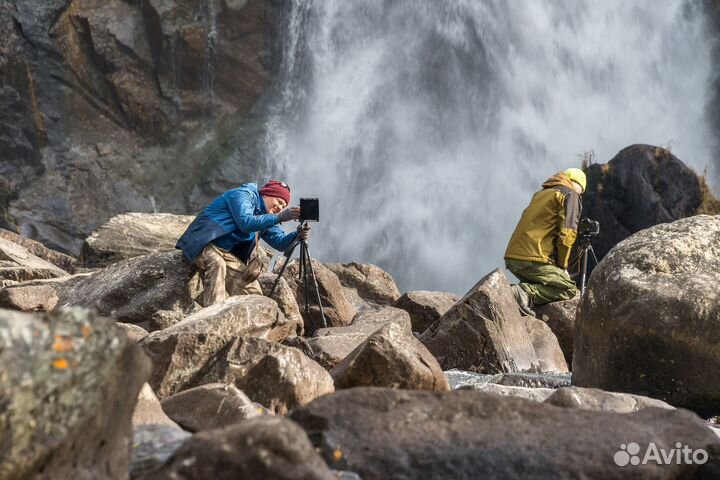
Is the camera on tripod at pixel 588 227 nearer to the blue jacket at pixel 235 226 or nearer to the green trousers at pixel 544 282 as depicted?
the green trousers at pixel 544 282

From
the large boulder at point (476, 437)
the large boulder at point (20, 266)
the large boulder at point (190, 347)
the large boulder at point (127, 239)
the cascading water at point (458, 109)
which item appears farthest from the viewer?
the cascading water at point (458, 109)

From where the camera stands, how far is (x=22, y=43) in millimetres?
28172

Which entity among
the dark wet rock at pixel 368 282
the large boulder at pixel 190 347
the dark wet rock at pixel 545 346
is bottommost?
the dark wet rock at pixel 545 346

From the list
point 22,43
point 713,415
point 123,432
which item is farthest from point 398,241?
point 123,432

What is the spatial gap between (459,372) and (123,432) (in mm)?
5433

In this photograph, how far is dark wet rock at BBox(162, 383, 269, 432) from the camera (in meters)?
4.59

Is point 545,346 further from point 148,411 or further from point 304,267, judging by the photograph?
point 148,411

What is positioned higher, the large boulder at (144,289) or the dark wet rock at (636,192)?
the dark wet rock at (636,192)

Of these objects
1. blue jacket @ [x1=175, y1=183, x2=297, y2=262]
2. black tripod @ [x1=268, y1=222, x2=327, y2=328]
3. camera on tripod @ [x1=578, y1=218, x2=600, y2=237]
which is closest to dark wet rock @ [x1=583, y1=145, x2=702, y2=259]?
camera on tripod @ [x1=578, y1=218, x2=600, y2=237]

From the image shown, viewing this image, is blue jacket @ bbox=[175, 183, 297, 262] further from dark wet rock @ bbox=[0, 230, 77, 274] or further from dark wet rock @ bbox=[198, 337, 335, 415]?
dark wet rock @ bbox=[0, 230, 77, 274]

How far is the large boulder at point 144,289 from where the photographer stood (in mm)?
9211

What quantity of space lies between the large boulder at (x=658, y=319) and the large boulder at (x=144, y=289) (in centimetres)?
417

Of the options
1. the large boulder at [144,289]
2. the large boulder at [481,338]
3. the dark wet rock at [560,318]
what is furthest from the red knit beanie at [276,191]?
the dark wet rock at [560,318]

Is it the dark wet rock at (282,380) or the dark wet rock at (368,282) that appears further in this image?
the dark wet rock at (368,282)
